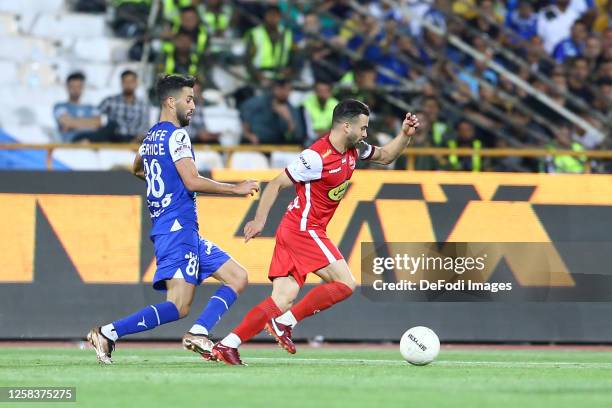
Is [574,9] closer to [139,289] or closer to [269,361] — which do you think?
[139,289]

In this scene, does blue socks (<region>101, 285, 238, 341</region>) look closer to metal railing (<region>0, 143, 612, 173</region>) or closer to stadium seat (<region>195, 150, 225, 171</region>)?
metal railing (<region>0, 143, 612, 173</region>)

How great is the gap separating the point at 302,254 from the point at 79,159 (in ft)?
21.5

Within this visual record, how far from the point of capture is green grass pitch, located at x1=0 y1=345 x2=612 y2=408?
305 inches

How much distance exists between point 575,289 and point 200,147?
13.9ft

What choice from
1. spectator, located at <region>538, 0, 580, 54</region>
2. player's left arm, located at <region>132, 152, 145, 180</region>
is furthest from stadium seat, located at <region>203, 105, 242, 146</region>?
player's left arm, located at <region>132, 152, 145, 180</region>

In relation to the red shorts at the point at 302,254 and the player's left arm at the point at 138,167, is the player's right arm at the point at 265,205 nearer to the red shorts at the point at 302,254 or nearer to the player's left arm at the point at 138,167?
the red shorts at the point at 302,254

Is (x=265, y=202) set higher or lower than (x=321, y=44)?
lower

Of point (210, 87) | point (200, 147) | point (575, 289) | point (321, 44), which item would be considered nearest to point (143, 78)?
point (210, 87)

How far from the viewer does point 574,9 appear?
2153cm

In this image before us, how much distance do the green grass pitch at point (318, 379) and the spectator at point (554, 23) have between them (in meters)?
9.06

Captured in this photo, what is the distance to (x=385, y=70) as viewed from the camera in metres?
19.4

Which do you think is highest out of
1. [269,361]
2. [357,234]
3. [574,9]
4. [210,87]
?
[574,9]

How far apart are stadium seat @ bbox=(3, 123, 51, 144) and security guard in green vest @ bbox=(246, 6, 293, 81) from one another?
293 cm

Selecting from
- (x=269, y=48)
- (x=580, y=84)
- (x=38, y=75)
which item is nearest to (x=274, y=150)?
(x=269, y=48)
